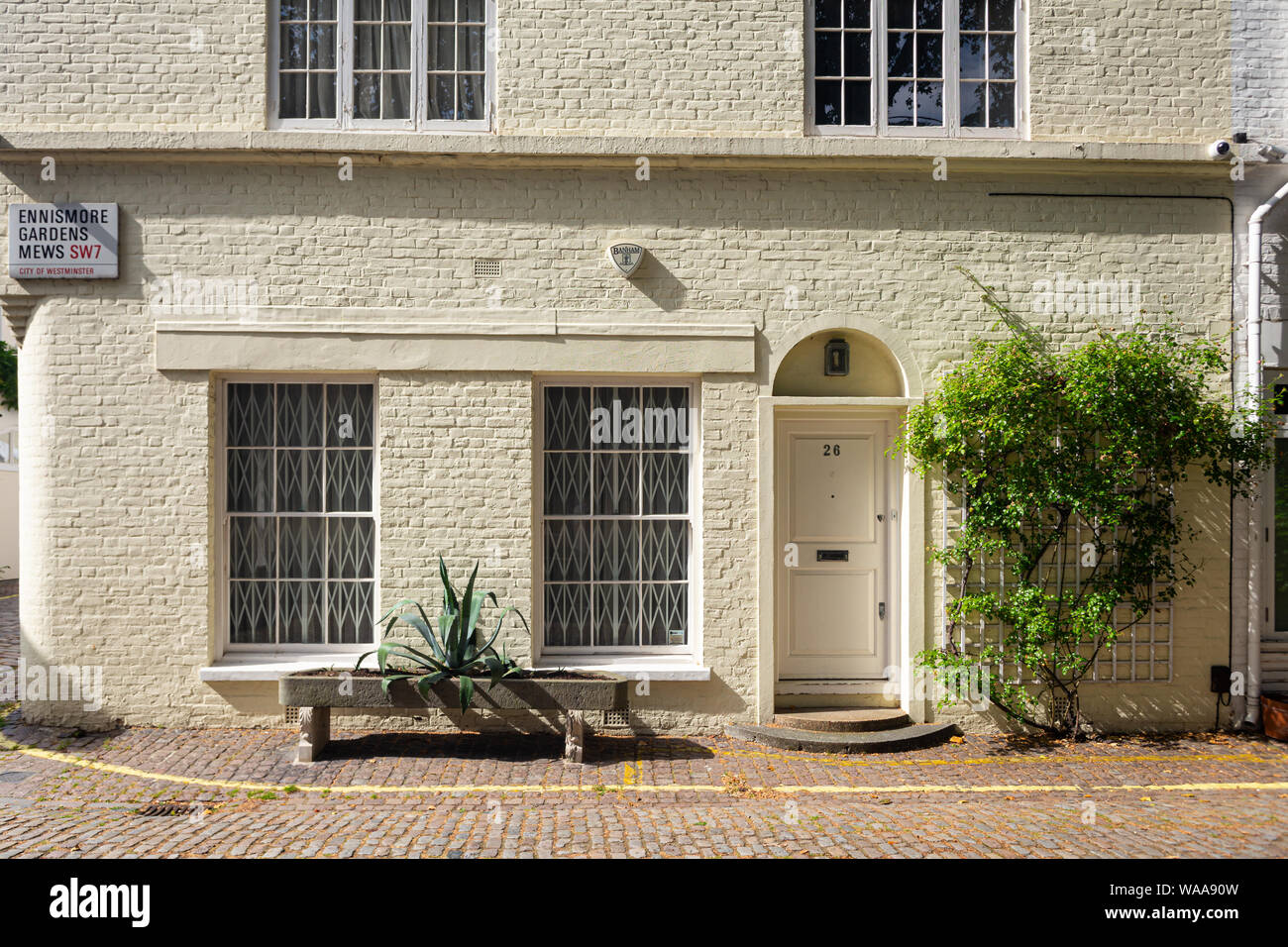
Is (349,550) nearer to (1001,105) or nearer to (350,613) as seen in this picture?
(350,613)


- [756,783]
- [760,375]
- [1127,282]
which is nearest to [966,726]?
[756,783]

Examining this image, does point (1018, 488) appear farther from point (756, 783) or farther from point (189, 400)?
point (189, 400)

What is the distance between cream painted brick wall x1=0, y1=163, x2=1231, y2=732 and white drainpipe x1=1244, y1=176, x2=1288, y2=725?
599mm

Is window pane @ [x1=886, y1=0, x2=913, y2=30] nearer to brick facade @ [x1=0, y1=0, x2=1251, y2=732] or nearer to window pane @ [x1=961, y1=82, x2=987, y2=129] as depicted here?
window pane @ [x1=961, y1=82, x2=987, y2=129]

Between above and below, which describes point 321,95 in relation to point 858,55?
below

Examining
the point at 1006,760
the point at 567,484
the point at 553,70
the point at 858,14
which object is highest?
the point at 858,14

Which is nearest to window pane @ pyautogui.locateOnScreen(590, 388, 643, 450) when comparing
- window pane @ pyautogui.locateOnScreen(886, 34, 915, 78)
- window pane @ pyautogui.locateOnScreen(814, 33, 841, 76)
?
window pane @ pyautogui.locateOnScreen(814, 33, 841, 76)

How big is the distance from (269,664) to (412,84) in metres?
4.79

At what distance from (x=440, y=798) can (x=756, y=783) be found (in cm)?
213

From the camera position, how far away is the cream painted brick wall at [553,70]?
7.29 m

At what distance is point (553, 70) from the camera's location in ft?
24.1

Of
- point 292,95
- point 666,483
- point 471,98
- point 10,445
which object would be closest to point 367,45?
point 292,95

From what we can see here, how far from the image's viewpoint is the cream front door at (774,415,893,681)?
7629 millimetres

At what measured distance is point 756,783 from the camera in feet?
20.8
